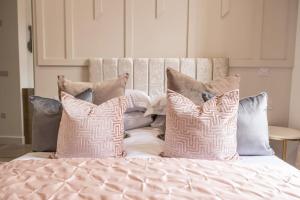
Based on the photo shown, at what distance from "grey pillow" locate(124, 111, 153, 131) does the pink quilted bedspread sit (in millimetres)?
800

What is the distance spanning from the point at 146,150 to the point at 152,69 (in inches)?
37.9

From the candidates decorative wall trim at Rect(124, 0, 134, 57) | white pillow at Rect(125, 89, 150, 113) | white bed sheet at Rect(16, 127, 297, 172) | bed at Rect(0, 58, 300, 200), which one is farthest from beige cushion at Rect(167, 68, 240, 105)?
decorative wall trim at Rect(124, 0, 134, 57)

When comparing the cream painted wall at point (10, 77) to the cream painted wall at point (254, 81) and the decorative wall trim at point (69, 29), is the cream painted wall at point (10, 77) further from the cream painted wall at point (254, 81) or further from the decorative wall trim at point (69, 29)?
the decorative wall trim at point (69, 29)

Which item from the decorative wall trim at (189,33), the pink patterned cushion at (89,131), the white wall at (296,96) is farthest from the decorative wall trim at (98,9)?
the white wall at (296,96)

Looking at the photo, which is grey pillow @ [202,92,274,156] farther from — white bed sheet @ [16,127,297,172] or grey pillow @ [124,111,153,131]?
grey pillow @ [124,111,153,131]

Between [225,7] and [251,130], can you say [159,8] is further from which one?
[251,130]

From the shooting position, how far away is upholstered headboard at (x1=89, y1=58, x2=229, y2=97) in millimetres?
2756

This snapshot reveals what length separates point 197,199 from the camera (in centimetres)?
112

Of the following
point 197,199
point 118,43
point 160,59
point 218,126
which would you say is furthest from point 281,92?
point 197,199

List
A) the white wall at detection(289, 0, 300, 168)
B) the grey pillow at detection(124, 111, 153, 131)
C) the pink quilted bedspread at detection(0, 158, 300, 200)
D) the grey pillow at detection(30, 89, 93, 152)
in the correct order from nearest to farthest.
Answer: the pink quilted bedspread at detection(0, 158, 300, 200) < the grey pillow at detection(30, 89, 93, 152) < the grey pillow at detection(124, 111, 153, 131) < the white wall at detection(289, 0, 300, 168)

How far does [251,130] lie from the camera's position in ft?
6.42

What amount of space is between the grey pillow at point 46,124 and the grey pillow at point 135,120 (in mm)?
571

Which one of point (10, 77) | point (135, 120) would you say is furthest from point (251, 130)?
point (10, 77)

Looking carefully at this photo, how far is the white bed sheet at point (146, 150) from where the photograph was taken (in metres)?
1.87
